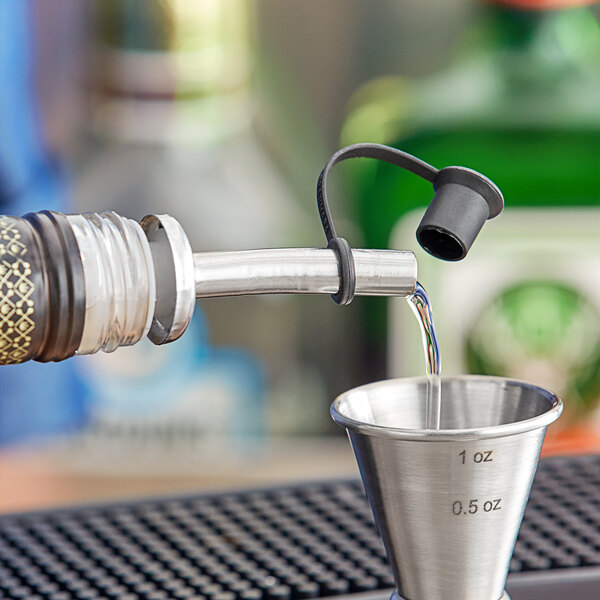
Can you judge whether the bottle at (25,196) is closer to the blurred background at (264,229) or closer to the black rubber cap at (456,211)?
the blurred background at (264,229)

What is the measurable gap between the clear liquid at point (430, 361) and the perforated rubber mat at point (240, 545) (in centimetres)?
7

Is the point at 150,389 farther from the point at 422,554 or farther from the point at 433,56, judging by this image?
the point at 422,554

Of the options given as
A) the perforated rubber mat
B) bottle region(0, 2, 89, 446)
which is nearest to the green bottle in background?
bottle region(0, 2, 89, 446)

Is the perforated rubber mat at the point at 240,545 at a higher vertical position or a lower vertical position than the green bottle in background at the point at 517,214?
lower

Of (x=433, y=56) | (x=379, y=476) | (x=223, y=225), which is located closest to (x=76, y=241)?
(x=379, y=476)

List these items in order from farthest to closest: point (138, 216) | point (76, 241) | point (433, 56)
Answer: point (433, 56)
point (138, 216)
point (76, 241)

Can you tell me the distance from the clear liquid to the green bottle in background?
471 mm

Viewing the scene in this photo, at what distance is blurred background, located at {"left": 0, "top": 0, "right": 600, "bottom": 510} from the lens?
0.76 metres

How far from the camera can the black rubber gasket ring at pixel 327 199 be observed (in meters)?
0.26

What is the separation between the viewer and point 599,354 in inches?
30.5

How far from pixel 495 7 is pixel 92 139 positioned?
1.00ft

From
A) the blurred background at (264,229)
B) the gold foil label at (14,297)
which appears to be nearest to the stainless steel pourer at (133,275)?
the gold foil label at (14,297)

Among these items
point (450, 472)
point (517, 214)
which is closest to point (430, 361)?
point (450, 472)

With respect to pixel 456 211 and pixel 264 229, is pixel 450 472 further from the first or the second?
pixel 264 229
